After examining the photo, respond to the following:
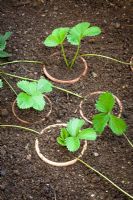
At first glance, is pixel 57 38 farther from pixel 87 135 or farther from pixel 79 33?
pixel 87 135

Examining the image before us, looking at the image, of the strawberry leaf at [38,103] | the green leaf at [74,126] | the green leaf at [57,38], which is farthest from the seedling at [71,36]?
the green leaf at [74,126]

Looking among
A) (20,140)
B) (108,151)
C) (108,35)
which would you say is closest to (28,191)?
(20,140)

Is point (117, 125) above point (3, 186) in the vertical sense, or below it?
above

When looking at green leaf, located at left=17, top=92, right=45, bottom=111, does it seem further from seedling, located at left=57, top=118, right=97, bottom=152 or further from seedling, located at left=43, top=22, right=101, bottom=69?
seedling, located at left=43, top=22, right=101, bottom=69

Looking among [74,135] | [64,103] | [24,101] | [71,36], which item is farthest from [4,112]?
[71,36]

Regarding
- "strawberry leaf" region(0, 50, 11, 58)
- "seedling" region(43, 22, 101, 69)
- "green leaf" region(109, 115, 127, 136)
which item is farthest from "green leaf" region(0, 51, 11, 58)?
"green leaf" region(109, 115, 127, 136)
